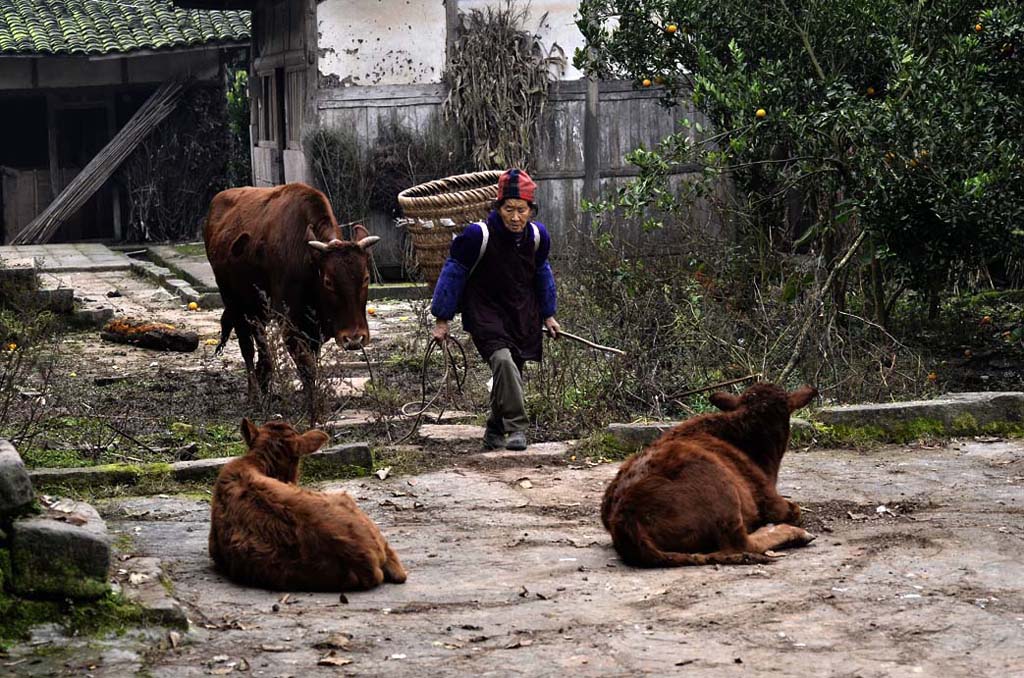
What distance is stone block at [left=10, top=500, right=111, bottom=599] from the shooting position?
17.0 feet

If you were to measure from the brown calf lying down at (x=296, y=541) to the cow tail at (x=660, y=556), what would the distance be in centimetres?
99

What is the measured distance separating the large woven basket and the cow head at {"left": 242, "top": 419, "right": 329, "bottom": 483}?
8503 mm

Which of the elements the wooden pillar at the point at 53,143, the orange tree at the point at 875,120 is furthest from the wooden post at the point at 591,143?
the wooden pillar at the point at 53,143

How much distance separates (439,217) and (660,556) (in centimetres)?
939

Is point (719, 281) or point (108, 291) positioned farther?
point (108, 291)

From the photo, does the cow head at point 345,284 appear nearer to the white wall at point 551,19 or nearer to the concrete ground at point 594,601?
the concrete ground at point 594,601

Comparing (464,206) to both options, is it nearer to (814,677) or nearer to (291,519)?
(291,519)

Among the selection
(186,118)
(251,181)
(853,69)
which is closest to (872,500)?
(853,69)

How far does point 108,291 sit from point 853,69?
34.1 ft

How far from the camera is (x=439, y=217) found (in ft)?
49.7

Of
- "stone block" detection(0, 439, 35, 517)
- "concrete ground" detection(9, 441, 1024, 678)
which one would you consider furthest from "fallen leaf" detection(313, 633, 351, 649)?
"stone block" detection(0, 439, 35, 517)

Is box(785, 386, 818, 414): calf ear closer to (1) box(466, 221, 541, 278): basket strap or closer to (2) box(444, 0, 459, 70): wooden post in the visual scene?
(1) box(466, 221, 541, 278): basket strap

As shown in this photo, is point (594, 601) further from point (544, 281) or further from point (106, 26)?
point (106, 26)

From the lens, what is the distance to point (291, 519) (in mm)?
5773
